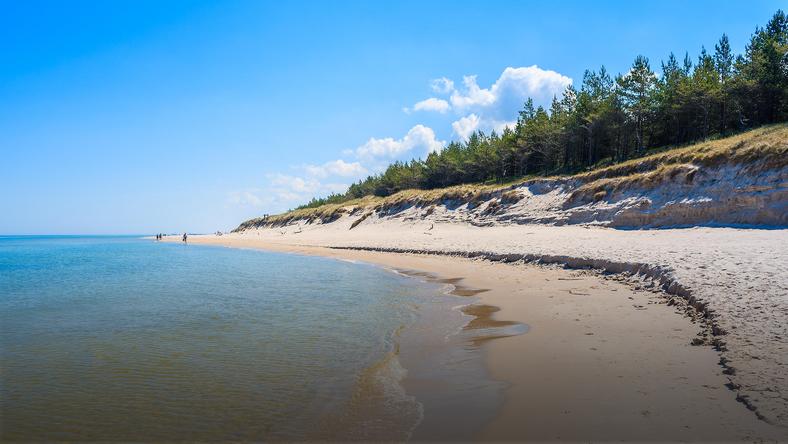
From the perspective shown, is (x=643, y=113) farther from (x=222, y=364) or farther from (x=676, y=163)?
(x=222, y=364)

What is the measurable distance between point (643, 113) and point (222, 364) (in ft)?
171

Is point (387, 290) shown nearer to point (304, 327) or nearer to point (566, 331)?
point (304, 327)

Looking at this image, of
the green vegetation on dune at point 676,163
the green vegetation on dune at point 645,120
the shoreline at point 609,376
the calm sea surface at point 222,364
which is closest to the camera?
the shoreline at point 609,376

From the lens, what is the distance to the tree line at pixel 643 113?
4331cm

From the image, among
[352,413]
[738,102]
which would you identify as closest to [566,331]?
[352,413]

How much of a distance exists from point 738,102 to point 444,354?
172 ft

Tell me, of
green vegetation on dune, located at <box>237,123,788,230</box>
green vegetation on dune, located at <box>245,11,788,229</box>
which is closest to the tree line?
green vegetation on dune, located at <box>245,11,788,229</box>

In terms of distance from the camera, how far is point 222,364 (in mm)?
7750

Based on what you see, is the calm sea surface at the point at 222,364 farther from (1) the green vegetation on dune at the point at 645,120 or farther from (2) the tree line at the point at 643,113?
(2) the tree line at the point at 643,113

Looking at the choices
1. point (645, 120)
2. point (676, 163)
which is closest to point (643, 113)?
point (645, 120)

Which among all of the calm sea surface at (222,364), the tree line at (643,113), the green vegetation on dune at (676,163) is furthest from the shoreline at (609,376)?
the tree line at (643,113)

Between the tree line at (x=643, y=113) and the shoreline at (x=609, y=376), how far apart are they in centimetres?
4295

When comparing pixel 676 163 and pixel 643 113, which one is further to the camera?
pixel 643 113

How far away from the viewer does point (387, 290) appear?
15844mm
